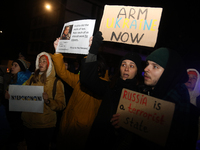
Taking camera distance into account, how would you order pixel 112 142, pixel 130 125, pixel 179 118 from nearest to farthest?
pixel 179 118 → pixel 130 125 → pixel 112 142

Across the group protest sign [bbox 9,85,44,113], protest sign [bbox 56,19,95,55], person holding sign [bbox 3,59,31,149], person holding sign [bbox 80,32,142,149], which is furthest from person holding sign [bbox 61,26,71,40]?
person holding sign [bbox 3,59,31,149]

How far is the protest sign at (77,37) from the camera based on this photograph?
184 centimetres

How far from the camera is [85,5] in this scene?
351 inches

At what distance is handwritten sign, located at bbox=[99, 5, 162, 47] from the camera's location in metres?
1.55

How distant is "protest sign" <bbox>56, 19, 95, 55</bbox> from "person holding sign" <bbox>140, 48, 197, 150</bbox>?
3.38ft

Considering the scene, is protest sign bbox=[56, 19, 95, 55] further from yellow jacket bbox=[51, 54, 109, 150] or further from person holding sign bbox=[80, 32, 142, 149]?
yellow jacket bbox=[51, 54, 109, 150]

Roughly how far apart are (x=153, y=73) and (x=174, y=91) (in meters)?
0.24

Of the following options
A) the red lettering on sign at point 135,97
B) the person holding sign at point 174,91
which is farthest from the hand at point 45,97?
the person holding sign at point 174,91

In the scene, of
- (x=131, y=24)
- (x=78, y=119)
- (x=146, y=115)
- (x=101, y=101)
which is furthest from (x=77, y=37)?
(x=146, y=115)

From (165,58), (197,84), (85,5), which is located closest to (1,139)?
(165,58)

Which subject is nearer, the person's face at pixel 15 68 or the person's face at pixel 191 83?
the person's face at pixel 191 83

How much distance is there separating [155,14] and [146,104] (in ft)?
3.99

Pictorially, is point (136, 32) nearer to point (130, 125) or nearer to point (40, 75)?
point (130, 125)

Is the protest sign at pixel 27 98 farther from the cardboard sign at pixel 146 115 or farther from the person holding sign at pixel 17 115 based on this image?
the cardboard sign at pixel 146 115
